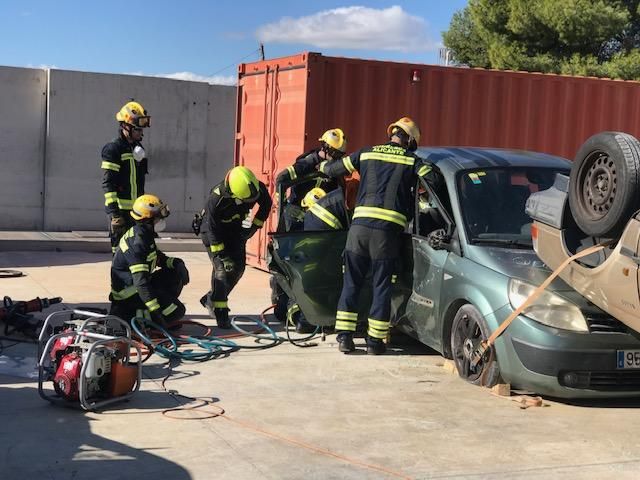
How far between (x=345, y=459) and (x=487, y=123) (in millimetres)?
7040

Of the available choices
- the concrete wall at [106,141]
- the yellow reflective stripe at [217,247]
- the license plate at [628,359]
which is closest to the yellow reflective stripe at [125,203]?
the yellow reflective stripe at [217,247]

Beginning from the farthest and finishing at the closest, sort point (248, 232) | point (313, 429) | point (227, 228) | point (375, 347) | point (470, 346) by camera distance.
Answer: point (248, 232) < point (227, 228) < point (375, 347) < point (470, 346) < point (313, 429)

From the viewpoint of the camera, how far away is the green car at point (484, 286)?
17.4ft

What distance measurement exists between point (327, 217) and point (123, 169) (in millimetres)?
2166

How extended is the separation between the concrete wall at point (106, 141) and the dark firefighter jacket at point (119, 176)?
21.7 feet

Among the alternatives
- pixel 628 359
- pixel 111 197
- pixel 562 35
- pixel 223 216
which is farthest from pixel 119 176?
pixel 562 35

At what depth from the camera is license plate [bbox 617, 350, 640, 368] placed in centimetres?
527

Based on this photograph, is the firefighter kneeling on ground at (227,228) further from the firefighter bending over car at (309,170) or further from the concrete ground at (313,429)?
the concrete ground at (313,429)

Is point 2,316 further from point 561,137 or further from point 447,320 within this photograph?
point 561,137

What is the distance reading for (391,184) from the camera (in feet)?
21.7

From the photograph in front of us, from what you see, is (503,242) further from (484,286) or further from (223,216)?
(223,216)

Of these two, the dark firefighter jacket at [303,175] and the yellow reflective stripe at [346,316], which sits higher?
the dark firefighter jacket at [303,175]

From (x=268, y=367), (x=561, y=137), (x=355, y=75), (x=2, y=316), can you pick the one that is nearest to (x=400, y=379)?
(x=268, y=367)

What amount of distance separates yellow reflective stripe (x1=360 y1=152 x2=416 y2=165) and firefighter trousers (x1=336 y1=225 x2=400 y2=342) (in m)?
0.56
